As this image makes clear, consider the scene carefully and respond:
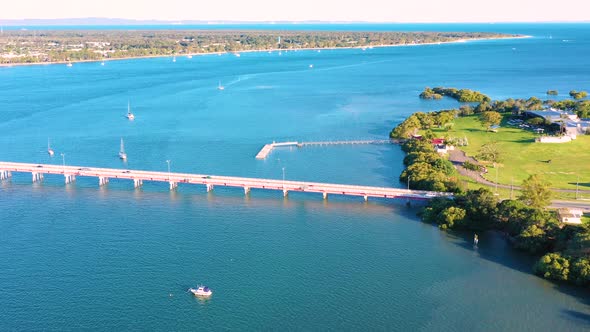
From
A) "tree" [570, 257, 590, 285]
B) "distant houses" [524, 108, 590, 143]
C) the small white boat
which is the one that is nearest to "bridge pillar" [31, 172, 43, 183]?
the small white boat

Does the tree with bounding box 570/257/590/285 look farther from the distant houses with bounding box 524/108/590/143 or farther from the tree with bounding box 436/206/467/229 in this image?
the distant houses with bounding box 524/108/590/143

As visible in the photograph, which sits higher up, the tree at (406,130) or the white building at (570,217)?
the tree at (406,130)

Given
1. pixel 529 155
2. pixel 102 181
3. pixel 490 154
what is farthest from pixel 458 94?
Result: pixel 102 181

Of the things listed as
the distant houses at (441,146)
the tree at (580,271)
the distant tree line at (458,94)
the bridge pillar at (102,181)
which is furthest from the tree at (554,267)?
the distant tree line at (458,94)

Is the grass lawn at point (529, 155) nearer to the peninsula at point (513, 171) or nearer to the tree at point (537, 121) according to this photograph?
the peninsula at point (513, 171)

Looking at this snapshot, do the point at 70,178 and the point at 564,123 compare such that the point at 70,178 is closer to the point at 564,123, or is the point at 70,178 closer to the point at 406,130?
the point at 406,130
